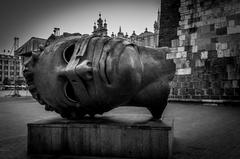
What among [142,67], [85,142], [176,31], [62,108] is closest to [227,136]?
[142,67]

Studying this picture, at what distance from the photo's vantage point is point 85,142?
2.29 metres

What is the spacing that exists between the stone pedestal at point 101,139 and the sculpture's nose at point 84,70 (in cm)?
55

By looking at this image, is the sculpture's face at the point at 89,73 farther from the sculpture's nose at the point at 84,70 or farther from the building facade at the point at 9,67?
the building facade at the point at 9,67

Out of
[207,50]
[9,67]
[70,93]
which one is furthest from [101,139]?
[9,67]

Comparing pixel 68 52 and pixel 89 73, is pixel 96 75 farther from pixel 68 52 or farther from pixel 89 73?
pixel 68 52

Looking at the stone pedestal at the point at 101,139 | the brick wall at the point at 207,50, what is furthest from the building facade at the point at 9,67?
the stone pedestal at the point at 101,139

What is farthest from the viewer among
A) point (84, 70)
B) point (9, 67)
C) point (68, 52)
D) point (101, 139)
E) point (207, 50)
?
point (9, 67)

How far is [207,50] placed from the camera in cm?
945

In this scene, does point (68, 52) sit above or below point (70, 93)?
above

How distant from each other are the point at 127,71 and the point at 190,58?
866 centimetres

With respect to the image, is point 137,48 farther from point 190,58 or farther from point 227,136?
point 190,58

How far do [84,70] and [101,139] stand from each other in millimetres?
767

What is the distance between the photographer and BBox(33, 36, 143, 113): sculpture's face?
2014 millimetres

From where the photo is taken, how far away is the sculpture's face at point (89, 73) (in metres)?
2.01
